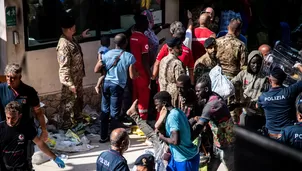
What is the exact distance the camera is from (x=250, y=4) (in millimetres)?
11047

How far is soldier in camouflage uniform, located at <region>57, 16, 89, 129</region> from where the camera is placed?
297 inches

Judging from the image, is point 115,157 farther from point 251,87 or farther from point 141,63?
point 141,63

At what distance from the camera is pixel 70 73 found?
25.2 ft

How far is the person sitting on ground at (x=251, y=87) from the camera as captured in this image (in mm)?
6797

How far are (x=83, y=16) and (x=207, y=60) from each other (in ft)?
7.57

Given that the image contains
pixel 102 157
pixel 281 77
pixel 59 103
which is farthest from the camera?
pixel 59 103

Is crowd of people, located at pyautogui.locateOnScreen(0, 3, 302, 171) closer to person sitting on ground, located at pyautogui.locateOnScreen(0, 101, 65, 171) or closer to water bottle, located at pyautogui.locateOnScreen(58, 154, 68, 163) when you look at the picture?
person sitting on ground, located at pyautogui.locateOnScreen(0, 101, 65, 171)

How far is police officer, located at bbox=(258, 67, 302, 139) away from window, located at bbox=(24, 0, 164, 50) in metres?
3.52

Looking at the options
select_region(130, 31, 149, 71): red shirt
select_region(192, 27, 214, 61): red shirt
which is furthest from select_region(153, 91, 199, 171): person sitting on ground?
select_region(192, 27, 214, 61): red shirt

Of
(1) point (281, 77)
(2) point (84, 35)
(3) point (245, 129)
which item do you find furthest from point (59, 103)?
(3) point (245, 129)

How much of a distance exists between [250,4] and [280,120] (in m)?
5.29


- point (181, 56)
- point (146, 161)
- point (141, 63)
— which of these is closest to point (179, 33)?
point (181, 56)

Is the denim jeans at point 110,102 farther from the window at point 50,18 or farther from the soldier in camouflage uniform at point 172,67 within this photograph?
the window at point 50,18

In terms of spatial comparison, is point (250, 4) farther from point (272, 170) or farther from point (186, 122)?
point (272, 170)
